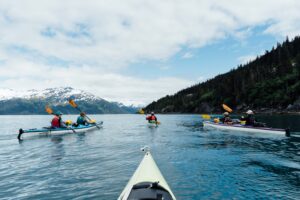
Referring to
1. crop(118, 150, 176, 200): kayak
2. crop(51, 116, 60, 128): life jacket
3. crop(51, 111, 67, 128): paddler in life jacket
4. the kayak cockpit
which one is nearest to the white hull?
crop(118, 150, 176, 200): kayak

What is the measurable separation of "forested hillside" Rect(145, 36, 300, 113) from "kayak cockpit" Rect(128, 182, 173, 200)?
115m

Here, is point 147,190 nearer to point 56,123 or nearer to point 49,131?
point 49,131

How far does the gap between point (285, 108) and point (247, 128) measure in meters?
96.4

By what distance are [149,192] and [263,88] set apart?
14209 centimetres

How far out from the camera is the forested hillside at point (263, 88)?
11804 cm

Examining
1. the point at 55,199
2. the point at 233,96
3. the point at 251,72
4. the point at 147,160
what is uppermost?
the point at 251,72

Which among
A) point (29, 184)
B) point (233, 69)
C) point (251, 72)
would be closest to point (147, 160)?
point (29, 184)

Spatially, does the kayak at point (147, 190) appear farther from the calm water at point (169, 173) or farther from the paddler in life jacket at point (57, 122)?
the paddler in life jacket at point (57, 122)

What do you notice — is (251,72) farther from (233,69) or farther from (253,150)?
(253,150)

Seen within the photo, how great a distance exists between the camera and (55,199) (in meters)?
9.72

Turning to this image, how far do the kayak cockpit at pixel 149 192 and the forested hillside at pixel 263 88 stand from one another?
379 feet

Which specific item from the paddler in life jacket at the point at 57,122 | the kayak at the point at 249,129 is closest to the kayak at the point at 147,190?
the kayak at the point at 249,129

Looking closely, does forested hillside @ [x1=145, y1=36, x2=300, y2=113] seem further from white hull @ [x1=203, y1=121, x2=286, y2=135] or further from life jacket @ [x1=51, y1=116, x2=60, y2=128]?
life jacket @ [x1=51, y1=116, x2=60, y2=128]

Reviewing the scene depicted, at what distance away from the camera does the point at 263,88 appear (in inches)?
5177
